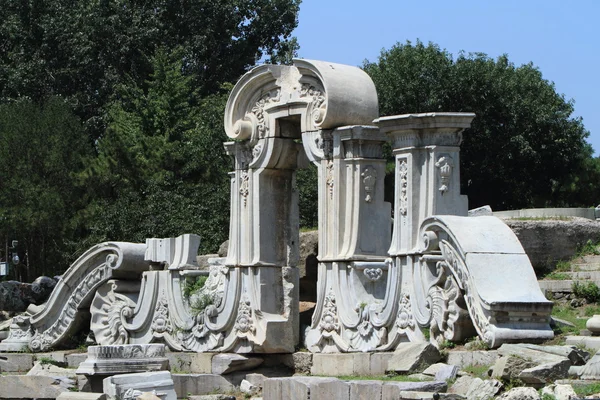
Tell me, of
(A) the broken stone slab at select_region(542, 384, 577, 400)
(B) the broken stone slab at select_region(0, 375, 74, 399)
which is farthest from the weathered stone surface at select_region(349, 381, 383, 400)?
(B) the broken stone slab at select_region(0, 375, 74, 399)

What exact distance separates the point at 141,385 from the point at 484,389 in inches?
197

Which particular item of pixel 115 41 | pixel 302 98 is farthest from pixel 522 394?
pixel 115 41

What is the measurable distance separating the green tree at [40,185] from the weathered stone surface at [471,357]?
21814 mm

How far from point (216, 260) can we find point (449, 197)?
511 cm

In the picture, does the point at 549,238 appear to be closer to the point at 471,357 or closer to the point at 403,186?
the point at 403,186

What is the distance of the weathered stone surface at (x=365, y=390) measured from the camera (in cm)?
1505

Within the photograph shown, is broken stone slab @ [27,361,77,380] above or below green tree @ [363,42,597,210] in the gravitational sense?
below

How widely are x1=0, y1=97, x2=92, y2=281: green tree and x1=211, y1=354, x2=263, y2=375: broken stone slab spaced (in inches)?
678

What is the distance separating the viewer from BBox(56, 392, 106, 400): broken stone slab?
1772 centimetres

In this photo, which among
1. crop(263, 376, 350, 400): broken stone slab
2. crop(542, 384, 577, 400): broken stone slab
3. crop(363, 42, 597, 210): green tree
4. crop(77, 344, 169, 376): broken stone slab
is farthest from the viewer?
crop(363, 42, 597, 210): green tree

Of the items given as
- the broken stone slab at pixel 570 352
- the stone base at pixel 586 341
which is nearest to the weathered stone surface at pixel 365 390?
the broken stone slab at pixel 570 352

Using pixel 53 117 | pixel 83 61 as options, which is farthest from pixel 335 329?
pixel 83 61

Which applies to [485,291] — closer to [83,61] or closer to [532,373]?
[532,373]

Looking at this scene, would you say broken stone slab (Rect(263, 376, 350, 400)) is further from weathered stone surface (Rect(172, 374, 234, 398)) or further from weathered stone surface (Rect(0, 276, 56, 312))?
weathered stone surface (Rect(0, 276, 56, 312))
